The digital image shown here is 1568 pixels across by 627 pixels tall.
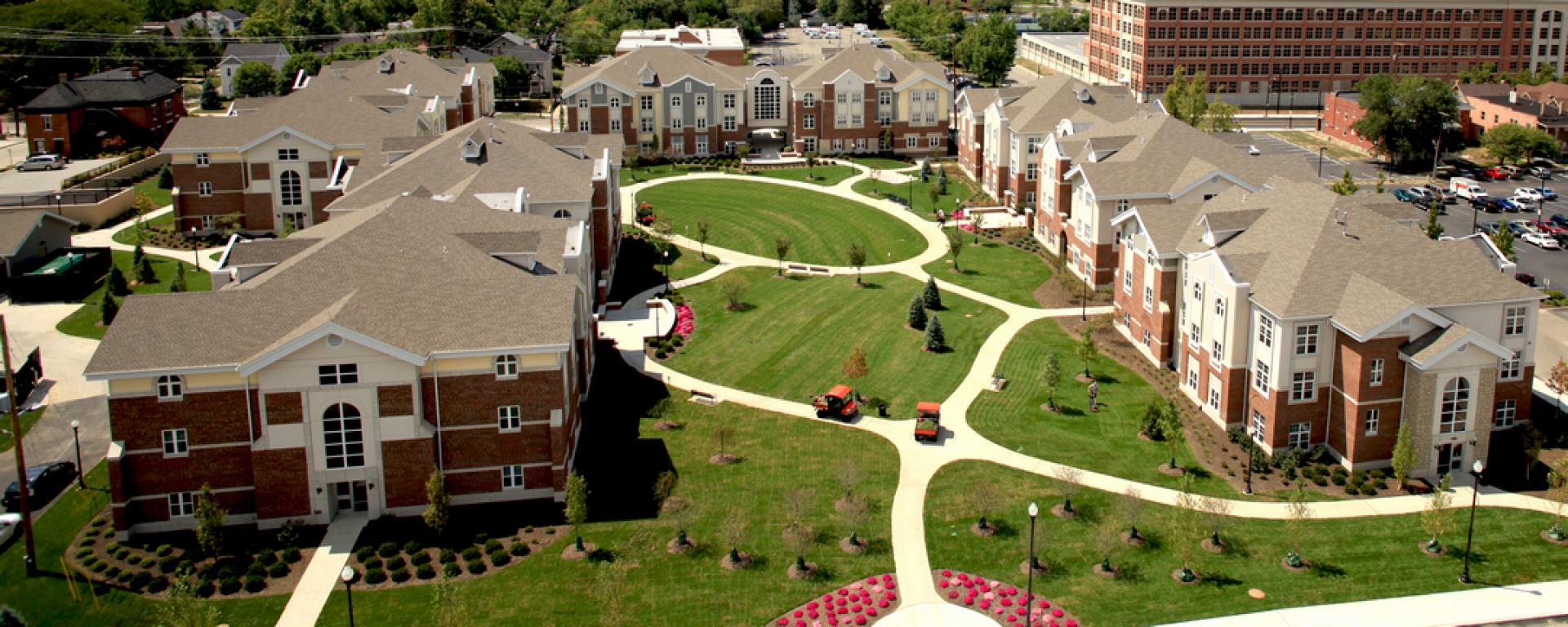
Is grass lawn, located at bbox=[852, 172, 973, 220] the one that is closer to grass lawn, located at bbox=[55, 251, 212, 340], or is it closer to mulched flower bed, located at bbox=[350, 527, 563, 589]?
grass lawn, located at bbox=[55, 251, 212, 340]

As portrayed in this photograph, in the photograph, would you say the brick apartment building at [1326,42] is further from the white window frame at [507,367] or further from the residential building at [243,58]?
the white window frame at [507,367]

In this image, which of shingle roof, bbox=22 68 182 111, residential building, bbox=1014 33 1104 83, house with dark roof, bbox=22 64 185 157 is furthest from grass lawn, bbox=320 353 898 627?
residential building, bbox=1014 33 1104 83

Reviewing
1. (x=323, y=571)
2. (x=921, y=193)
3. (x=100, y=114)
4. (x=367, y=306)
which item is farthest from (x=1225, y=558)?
(x=100, y=114)

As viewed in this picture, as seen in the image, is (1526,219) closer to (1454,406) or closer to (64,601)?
(1454,406)

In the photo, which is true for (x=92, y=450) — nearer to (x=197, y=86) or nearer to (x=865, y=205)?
(x=865, y=205)

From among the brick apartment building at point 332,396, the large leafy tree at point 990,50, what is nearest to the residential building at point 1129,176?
the brick apartment building at point 332,396

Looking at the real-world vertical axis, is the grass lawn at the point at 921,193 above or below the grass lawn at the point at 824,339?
above

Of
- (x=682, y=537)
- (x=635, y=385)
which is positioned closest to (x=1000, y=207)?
(x=635, y=385)
